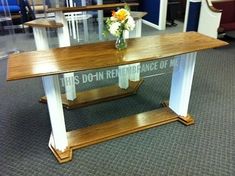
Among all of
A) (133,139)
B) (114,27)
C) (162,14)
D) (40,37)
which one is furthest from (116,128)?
(162,14)

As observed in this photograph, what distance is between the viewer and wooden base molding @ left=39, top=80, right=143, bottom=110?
2.60 m

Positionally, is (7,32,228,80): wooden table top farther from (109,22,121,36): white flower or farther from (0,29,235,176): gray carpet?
(0,29,235,176): gray carpet

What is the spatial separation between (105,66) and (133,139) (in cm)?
86

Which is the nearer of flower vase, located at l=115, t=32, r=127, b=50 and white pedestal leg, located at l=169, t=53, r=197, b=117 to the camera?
flower vase, located at l=115, t=32, r=127, b=50

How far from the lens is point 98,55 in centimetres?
181

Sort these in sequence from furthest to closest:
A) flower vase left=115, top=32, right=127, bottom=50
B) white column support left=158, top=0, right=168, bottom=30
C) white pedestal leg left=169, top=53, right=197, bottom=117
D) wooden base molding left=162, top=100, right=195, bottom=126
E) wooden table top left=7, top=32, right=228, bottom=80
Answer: white column support left=158, top=0, right=168, bottom=30 → wooden base molding left=162, top=100, right=195, bottom=126 → white pedestal leg left=169, top=53, right=197, bottom=117 → flower vase left=115, top=32, right=127, bottom=50 → wooden table top left=7, top=32, right=228, bottom=80

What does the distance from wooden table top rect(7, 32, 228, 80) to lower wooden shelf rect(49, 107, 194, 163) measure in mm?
761

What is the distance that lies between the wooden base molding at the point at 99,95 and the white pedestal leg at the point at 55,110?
2.22ft

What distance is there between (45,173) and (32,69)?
2.77 ft

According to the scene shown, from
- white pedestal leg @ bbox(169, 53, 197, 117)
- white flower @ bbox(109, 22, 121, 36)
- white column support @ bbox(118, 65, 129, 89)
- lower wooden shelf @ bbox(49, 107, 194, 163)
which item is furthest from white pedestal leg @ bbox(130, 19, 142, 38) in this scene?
lower wooden shelf @ bbox(49, 107, 194, 163)

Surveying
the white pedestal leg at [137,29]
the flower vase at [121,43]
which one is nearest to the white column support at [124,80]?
the white pedestal leg at [137,29]

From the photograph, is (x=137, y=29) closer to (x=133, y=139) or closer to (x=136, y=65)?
(x=136, y=65)

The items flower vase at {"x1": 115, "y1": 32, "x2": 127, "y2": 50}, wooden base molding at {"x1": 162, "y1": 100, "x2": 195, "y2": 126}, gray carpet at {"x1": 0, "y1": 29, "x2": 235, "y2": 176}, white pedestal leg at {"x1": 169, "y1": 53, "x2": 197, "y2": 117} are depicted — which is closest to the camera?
gray carpet at {"x1": 0, "y1": 29, "x2": 235, "y2": 176}

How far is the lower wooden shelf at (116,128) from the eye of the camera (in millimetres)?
1983
